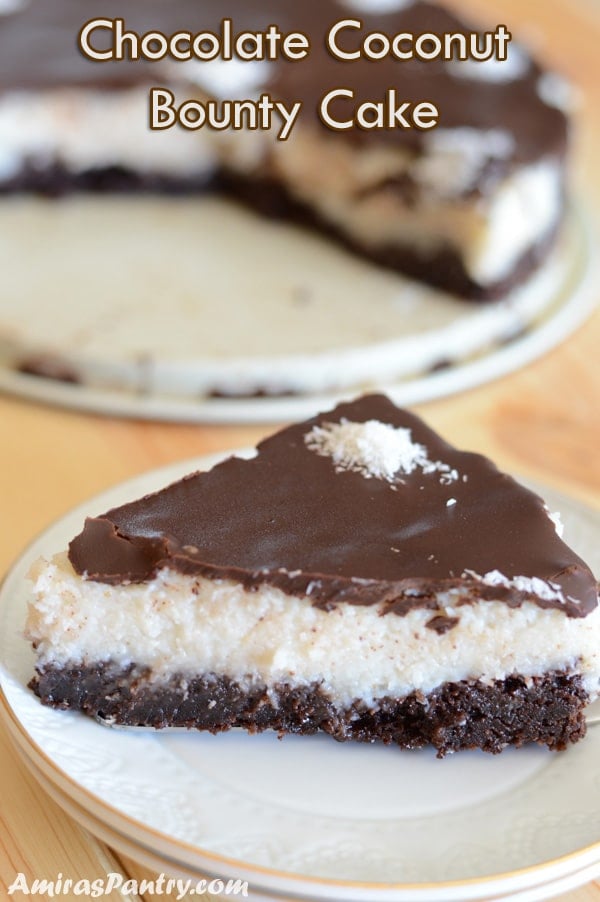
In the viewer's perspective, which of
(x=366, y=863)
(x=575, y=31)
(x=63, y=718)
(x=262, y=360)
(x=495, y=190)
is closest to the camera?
(x=366, y=863)

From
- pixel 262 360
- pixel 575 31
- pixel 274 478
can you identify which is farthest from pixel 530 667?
pixel 575 31

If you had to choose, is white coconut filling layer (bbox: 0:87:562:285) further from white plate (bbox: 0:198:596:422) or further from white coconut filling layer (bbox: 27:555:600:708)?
white coconut filling layer (bbox: 27:555:600:708)

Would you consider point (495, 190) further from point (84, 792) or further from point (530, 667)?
point (84, 792)

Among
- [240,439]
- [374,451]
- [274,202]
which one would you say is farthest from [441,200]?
[374,451]

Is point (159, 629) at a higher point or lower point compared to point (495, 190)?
lower

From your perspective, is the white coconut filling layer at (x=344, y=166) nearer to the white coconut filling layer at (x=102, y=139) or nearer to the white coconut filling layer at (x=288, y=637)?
the white coconut filling layer at (x=102, y=139)

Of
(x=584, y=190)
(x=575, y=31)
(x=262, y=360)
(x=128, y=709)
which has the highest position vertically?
(x=575, y=31)

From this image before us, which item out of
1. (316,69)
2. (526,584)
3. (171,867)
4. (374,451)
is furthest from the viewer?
(316,69)

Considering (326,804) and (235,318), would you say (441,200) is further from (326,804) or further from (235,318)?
(326,804)
